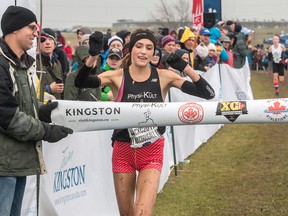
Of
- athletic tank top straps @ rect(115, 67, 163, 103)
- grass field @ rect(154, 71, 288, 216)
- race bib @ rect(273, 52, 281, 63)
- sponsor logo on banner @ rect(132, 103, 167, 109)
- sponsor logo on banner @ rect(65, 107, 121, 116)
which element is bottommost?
grass field @ rect(154, 71, 288, 216)

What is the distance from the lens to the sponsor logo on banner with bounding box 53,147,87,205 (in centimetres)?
614

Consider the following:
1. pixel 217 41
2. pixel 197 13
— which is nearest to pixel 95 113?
pixel 217 41

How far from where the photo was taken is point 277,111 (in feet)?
18.3

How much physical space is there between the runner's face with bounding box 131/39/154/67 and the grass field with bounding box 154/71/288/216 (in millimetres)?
2403

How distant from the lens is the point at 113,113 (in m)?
5.53

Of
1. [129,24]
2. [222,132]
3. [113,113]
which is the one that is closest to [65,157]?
[113,113]

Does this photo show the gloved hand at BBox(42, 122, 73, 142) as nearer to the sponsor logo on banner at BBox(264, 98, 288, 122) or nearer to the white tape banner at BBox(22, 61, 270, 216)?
the white tape banner at BBox(22, 61, 270, 216)

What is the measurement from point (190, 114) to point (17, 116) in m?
1.67

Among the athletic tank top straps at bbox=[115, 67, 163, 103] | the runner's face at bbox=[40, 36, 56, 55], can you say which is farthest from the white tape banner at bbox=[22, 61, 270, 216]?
the runner's face at bbox=[40, 36, 56, 55]

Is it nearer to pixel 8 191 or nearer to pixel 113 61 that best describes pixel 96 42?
pixel 8 191

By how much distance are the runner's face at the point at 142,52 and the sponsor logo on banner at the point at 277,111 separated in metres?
1.21

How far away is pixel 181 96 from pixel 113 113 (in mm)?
5237

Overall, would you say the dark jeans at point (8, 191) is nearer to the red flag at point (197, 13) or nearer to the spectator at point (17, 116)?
the spectator at point (17, 116)

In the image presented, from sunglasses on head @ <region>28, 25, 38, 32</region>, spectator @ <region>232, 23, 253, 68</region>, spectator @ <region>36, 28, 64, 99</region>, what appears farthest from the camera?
spectator @ <region>232, 23, 253, 68</region>
